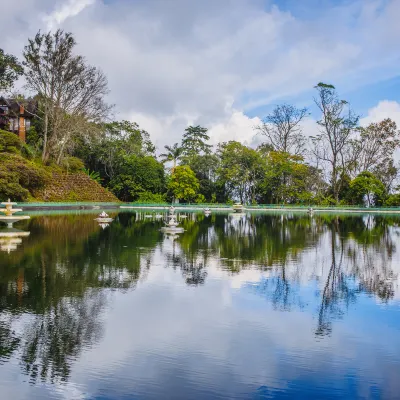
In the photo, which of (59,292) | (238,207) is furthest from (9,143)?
(59,292)

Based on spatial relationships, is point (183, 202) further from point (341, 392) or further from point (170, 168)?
point (341, 392)

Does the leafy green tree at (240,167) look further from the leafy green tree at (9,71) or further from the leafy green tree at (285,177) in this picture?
Answer: the leafy green tree at (9,71)

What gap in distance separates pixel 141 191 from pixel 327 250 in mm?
33122

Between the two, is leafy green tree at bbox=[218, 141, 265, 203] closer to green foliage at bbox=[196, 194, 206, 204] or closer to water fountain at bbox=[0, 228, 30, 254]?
green foliage at bbox=[196, 194, 206, 204]

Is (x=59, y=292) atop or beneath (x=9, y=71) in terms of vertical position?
beneath

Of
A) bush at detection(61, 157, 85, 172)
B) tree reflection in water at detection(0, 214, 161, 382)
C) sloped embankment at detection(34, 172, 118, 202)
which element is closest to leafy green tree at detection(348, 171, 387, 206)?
sloped embankment at detection(34, 172, 118, 202)

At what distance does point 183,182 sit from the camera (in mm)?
47688

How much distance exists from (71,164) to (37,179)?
23.9ft

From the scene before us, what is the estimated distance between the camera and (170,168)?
2044 inches

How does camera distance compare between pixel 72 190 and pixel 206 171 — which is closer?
Answer: pixel 72 190

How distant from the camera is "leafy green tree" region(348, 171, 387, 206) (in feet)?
156

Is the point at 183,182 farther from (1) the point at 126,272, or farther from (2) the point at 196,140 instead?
(1) the point at 126,272

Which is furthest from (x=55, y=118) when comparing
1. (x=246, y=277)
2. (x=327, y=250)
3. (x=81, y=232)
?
(x=246, y=277)

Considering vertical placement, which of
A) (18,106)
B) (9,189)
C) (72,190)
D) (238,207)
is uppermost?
(18,106)
